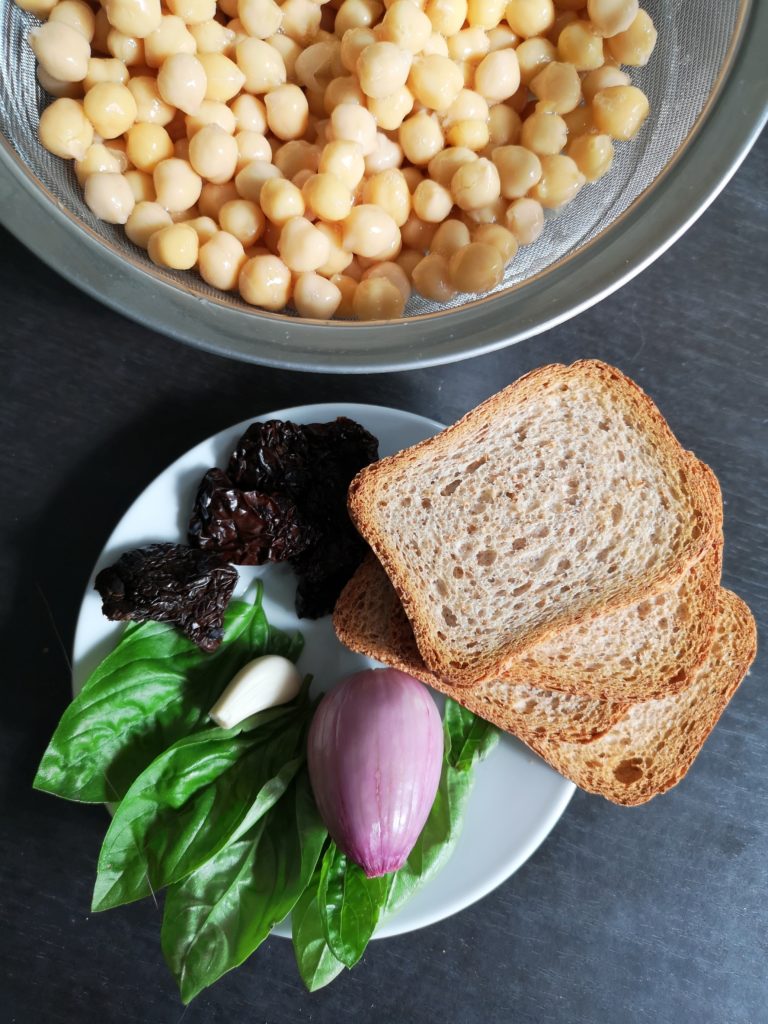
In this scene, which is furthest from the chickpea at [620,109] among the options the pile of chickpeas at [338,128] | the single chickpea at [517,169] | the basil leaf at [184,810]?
the basil leaf at [184,810]

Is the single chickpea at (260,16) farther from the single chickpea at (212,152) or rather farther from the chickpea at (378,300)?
the chickpea at (378,300)

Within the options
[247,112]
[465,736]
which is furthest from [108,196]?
[465,736]

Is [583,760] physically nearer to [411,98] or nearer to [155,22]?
[411,98]

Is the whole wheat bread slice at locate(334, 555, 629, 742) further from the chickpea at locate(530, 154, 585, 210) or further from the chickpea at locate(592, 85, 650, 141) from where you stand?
the chickpea at locate(592, 85, 650, 141)

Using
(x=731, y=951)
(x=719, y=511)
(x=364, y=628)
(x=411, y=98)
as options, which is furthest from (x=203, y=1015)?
(x=411, y=98)

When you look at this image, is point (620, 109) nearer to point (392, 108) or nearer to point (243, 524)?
point (392, 108)
